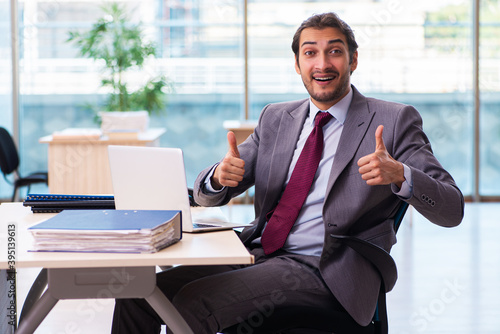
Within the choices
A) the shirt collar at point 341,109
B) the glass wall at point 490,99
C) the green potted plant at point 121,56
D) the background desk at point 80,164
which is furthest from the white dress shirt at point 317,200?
the glass wall at point 490,99

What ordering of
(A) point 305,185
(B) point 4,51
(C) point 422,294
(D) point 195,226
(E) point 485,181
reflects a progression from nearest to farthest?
(D) point 195,226 < (A) point 305,185 < (C) point 422,294 < (B) point 4,51 < (E) point 485,181

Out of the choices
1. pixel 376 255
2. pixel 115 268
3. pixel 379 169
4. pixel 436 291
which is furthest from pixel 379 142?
pixel 436 291

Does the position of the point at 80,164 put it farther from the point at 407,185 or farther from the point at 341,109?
the point at 407,185

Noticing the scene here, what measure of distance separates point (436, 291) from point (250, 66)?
3.85m

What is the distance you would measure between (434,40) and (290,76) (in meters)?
1.59

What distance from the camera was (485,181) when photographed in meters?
7.16

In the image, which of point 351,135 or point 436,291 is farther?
point 436,291

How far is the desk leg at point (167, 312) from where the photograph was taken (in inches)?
68.6

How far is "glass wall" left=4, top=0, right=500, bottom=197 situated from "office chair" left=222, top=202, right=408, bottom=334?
5183mm

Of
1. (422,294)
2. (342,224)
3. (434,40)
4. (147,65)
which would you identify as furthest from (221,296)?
(434,40)

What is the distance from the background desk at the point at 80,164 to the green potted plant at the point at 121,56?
96cm

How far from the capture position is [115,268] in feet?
5.45

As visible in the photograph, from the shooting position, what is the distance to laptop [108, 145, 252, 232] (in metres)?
1.91

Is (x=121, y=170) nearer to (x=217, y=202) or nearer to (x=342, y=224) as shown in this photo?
(x=217, y=202)
